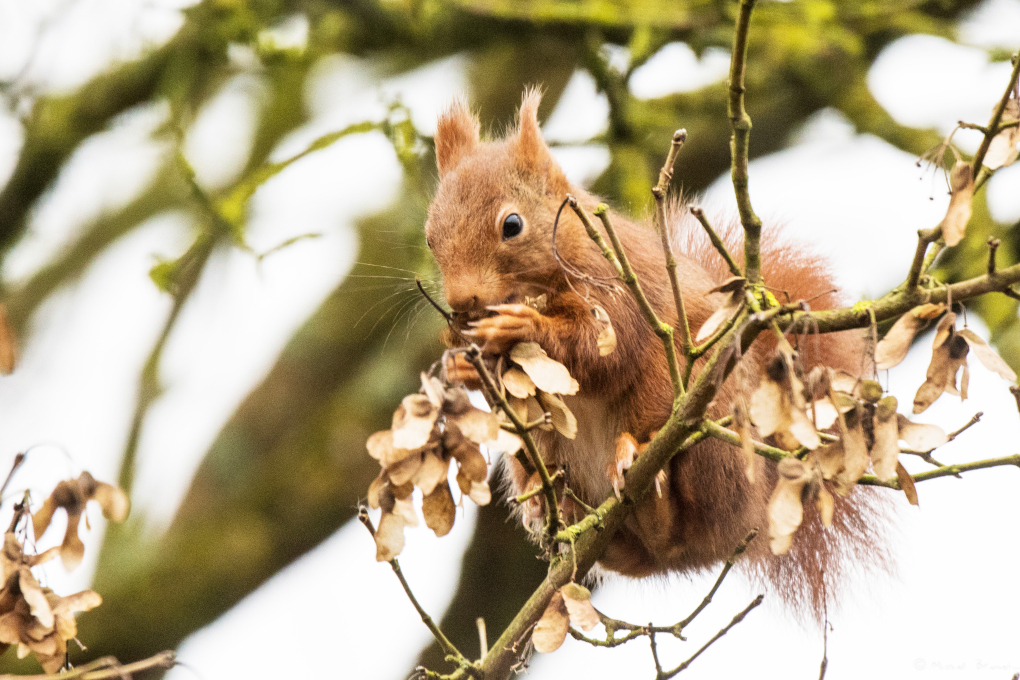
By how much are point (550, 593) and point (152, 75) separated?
9.15 feet

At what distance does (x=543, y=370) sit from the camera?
4.97ft

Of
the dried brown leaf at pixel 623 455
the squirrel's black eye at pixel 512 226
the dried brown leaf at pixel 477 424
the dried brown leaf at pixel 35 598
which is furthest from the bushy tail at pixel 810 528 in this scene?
the dried brown leaf at pixel 35 598

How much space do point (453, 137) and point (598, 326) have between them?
929 mm

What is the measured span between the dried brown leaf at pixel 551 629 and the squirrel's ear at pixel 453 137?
4.93 ft

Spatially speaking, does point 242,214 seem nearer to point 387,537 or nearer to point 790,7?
point 790,7

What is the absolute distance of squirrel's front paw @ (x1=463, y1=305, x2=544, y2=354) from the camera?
71.3 inches

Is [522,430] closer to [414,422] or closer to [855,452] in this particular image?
[414,422]

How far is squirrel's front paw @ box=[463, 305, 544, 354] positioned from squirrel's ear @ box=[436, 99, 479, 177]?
2.69 ft

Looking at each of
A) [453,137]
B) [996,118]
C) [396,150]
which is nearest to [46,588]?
[996,118]

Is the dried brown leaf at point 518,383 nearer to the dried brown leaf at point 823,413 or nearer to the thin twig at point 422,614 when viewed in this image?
the thin twig at point 422,614

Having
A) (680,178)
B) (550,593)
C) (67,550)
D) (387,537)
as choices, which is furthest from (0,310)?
(680,178)

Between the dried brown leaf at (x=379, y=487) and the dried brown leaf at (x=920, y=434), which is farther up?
the dried brown leaf at (x=920, y=434)

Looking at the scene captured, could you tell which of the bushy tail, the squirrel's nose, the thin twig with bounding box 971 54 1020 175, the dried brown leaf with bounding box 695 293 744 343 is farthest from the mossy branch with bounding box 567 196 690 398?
the bushy tail

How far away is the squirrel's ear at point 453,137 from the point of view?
272 cm
